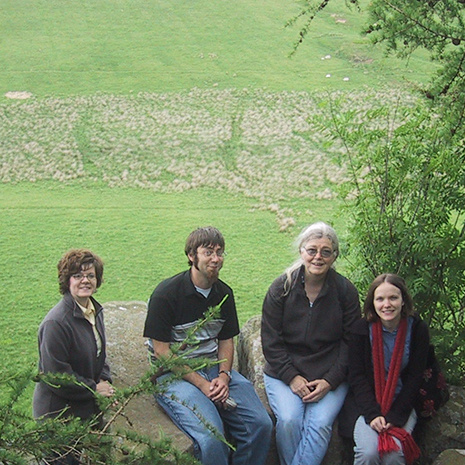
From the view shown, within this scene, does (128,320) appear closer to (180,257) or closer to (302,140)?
(180,257)

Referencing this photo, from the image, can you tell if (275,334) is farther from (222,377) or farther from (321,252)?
(321,252)

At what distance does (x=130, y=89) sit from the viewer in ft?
47.8

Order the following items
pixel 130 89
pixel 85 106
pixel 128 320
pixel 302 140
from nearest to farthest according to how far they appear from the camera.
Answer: pixel 128 320 → pixel 302 140 → pixel 85 106 → pixel 130 89

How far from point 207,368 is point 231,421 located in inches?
11.9

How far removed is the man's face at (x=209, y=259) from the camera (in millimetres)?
3754

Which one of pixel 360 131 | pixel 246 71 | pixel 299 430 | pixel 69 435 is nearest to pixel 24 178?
pixel 246 71

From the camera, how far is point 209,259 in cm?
375

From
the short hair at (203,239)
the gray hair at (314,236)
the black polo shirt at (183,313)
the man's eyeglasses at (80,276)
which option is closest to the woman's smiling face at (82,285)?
Result: the man's eyeglasses at (80,276)

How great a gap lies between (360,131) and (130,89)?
35.3 ft

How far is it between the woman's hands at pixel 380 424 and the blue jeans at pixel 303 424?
0.22 meters

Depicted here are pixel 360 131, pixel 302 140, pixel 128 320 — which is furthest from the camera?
pixel 302 140

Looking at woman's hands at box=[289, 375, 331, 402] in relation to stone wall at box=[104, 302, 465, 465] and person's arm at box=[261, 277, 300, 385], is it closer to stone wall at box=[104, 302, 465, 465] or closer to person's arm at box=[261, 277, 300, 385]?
person's arm at box=[261, 277, 300, 385]

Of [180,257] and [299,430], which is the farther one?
[180,257]

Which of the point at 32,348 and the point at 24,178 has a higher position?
the point at 32,348
